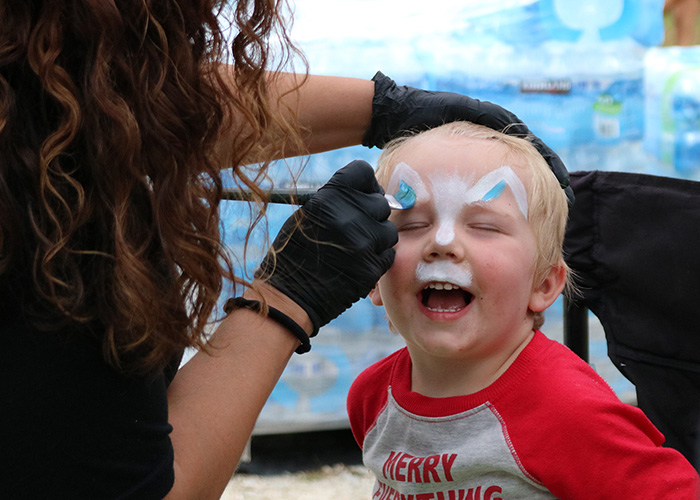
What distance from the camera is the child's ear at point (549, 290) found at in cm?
142

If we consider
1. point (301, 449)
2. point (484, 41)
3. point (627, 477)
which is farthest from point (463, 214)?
point (301, 449)

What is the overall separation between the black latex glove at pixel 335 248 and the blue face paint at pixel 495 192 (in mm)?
174

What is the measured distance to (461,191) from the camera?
1359 millimetres

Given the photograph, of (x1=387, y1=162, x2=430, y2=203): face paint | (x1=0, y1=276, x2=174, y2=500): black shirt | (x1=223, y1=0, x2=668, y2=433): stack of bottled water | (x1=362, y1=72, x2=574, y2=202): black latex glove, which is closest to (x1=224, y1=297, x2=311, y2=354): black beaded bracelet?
(x1=0, y1=276, x2=174, y2=500): black shirt

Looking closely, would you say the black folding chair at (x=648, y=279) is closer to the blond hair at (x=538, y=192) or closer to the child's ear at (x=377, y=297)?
the blond hair at (x=538, y=192)

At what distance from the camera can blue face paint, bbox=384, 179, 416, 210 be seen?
54.4 inches

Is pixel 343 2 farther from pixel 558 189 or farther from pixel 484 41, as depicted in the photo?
pixel 558 189

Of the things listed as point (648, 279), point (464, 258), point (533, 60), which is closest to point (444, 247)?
point (464, 258)

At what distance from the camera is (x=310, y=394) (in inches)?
130

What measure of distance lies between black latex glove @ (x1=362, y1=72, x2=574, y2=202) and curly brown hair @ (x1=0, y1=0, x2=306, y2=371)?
0.73 meters

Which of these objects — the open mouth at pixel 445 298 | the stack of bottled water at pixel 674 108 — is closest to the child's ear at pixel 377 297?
the open mouth at pixel 445 298

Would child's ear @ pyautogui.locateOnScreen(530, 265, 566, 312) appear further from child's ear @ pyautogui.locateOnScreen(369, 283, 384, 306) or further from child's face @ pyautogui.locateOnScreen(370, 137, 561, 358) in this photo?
child's ear @ pyautogui.locateOnScreen(369, 283, 384, 306)

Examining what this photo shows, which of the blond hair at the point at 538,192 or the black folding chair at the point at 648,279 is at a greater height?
the blond hair at the point at 538,192

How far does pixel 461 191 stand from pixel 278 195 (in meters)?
0.33
